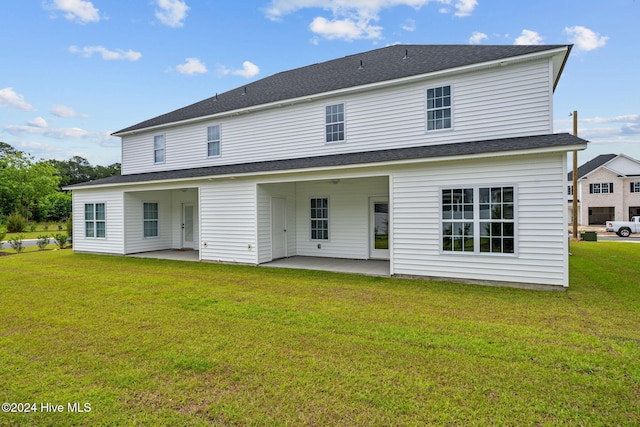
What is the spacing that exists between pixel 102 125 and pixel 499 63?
5062 centimetres

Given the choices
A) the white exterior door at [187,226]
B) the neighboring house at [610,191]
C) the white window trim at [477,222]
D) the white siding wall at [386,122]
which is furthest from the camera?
the neighboring house at [610,191]

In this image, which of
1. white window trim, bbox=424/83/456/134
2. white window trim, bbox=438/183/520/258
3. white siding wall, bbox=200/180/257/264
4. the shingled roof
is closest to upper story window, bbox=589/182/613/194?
the shingled roof

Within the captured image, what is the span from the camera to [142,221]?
14.5m

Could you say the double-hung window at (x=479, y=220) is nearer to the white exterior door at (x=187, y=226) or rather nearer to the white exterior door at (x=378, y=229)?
the white exterior door at (x=378, y=229)

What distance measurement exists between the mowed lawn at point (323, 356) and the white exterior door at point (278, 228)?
4525 millimetres

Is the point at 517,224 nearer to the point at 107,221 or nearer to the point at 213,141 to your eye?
the point at 213,141

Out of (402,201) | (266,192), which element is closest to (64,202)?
(266,192)

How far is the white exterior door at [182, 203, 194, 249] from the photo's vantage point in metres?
15.4

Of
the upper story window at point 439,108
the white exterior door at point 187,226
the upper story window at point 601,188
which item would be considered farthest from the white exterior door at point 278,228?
the upper story window at point 601,188

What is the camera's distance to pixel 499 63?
8648 millimetres

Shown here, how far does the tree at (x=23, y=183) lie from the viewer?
37500 mm

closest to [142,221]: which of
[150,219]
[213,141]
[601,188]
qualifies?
[150,219]

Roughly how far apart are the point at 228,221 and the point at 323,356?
332 inches

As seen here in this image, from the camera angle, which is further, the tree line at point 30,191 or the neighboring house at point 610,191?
the tree line at point 30,191
